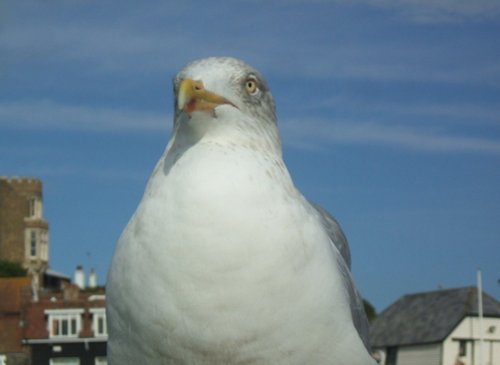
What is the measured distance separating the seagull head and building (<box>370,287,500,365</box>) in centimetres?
5266

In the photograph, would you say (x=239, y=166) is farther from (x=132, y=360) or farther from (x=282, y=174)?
(x=132, y=360)

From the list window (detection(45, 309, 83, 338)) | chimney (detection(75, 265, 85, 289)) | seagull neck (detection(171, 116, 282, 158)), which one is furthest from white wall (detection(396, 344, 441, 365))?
seagull neck (detection(171, 116, 282, 158))

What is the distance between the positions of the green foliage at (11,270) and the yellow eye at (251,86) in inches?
3278

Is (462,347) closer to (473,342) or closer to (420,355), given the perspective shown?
(473,342)

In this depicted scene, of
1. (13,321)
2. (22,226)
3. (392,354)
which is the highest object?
(22,226)

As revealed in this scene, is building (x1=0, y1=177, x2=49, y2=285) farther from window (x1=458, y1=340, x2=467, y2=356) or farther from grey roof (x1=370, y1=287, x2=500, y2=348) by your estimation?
window (x1=458, y1=340, x2=467, y2=356)

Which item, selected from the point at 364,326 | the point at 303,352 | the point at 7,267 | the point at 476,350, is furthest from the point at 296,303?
the point at 7,267

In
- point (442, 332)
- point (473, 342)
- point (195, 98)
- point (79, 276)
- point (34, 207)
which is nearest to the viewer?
point (195, 98)

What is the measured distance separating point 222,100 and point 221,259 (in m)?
0.59

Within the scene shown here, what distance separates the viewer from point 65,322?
58.1 meters

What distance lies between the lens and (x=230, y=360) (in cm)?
416

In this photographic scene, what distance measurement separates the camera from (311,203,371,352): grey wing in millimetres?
4641

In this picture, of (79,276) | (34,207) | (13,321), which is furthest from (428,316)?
(34,207)

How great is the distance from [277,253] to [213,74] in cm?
68
